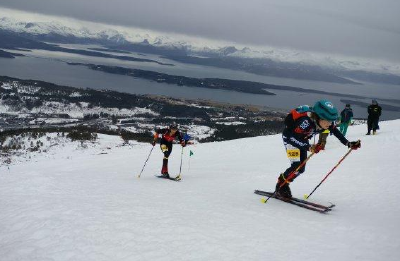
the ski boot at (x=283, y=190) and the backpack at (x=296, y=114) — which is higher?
the backpack at (x=296, y=114)

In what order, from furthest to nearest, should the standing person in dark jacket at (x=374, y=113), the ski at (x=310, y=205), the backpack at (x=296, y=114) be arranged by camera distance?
1. the standing person in dark jacket at (x=374, y=113)
2. the backpack at (x=296, y=114)
3. the ski at (x=310, y=205)

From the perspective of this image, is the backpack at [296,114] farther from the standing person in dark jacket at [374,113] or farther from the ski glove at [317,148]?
the standing person in dark jacket at [374,113]

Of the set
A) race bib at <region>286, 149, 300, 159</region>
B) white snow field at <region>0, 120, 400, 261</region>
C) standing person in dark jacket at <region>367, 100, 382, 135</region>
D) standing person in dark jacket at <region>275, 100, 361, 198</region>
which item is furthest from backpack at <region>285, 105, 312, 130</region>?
standing person in dark jacket at <region>367, 100, 382, 135</region>

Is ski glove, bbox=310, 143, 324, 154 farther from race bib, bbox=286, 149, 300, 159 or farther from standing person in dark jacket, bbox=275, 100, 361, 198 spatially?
race bib, bbox=286, 149, 300, 159

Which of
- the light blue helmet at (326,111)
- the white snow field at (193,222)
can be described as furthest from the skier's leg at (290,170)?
the light blue helmet at (326,111)

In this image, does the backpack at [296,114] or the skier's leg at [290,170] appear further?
the skier's leg at [290,170]

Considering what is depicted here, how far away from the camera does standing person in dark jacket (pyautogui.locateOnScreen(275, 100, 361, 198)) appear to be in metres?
6.47

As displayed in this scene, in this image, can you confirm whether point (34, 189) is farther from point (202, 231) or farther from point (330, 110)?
point (330, 110)

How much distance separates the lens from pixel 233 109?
7618 inches

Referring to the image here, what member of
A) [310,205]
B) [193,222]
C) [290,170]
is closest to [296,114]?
[290,170]

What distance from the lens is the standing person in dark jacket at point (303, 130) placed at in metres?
6.47

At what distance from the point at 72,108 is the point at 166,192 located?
178260 mm

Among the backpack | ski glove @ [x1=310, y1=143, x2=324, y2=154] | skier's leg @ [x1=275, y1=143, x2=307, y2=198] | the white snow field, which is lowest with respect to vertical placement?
the white snow field

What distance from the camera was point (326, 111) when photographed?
6426mm
